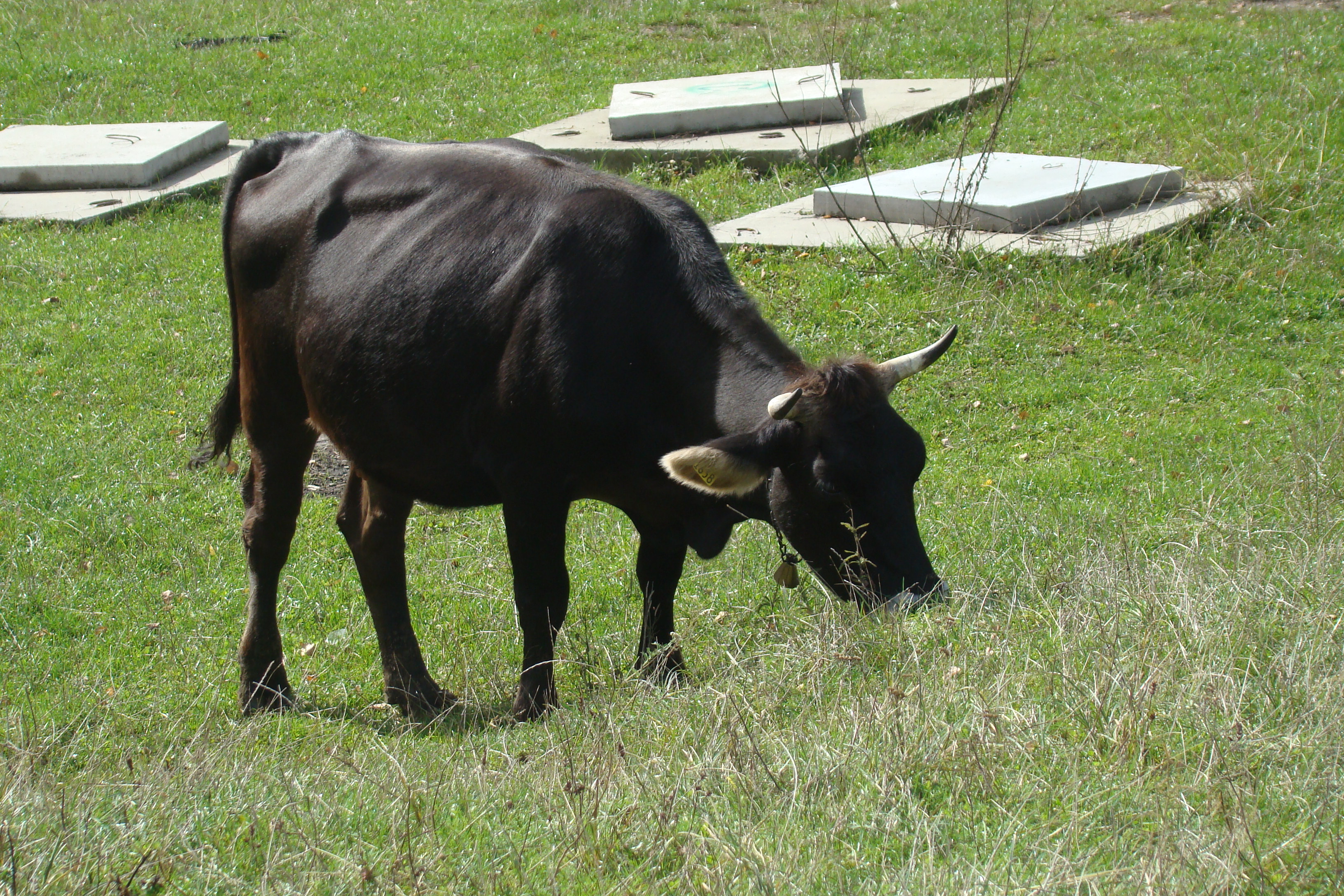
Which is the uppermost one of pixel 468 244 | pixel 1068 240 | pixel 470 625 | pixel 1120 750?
pixel 468 244

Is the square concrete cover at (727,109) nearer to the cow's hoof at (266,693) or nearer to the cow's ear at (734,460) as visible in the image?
the cow's hoof at (266,693)

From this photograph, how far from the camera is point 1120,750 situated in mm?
3459

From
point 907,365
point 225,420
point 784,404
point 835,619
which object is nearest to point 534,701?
point 835,619

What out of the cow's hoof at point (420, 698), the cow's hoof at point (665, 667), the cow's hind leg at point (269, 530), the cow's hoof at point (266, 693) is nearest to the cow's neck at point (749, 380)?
the cow's hoof at point (665, 667)

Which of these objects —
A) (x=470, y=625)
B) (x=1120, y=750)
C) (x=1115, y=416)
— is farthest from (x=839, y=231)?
(x=1120, y=750)

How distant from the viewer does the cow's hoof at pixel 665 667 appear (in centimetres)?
489

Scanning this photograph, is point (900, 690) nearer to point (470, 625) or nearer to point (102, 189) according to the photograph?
point (470, 625)

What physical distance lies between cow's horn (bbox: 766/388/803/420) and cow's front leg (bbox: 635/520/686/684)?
960 millimetres

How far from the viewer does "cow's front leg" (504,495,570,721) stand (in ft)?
15.4

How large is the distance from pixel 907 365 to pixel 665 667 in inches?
62.7

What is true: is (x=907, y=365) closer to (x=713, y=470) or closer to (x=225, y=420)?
(x=713, y=470)

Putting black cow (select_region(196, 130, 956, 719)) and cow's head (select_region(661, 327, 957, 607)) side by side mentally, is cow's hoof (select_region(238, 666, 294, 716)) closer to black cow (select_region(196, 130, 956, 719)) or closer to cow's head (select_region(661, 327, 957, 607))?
black cow (select_region(196, 130, 956, 719))

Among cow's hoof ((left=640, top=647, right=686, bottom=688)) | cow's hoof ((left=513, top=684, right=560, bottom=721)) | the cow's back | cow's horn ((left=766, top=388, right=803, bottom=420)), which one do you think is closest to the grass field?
cow's hoof ((left=640, top=647, right=686, bottom=688))

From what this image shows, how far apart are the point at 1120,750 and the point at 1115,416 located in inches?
175
